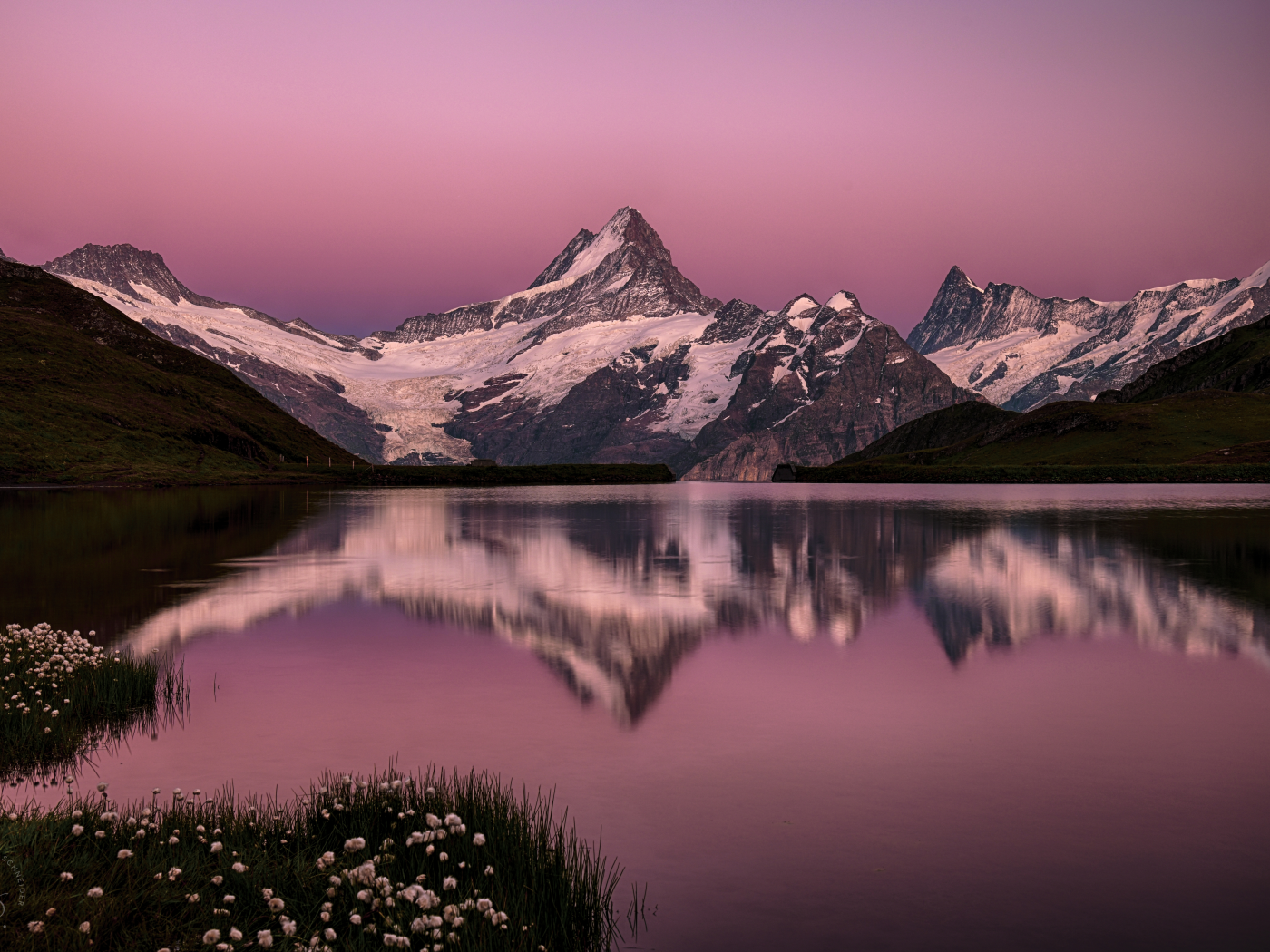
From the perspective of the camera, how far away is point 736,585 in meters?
47.3

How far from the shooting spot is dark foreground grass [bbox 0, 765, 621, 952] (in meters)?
10.8

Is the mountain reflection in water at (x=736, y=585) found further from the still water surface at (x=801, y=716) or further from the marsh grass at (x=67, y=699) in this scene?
the marsh grass at (x=67, y=699)

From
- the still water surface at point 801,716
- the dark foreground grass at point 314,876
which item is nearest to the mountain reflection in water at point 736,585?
the still water surface at point 801,716

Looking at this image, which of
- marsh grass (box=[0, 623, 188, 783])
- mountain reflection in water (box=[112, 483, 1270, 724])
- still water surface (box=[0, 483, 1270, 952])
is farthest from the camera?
mountain reflection in water (box=[112, 483, 1270, 724])

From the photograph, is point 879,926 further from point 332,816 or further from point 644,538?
point 644,538

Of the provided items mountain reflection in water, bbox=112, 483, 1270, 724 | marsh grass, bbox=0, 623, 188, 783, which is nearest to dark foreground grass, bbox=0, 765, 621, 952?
marsh grass, bbox=0, 623, 188, 783

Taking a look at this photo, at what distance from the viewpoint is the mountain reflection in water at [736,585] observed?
105 ft

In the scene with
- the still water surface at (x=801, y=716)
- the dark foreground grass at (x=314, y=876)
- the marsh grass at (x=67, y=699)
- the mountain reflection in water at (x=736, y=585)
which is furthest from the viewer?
the mountain reflection in water at (x=736, y=585)

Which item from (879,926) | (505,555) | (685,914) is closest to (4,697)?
(685,914)

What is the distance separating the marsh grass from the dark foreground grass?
207 inches

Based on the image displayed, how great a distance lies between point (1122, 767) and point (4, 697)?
22926 millimetres

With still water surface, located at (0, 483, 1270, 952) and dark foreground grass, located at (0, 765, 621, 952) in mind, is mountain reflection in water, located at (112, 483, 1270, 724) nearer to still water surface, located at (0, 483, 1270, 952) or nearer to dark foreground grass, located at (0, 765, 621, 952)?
still water surface, located at (0, 483, 1270, 952)

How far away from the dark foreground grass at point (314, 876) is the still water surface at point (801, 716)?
1.40 metres

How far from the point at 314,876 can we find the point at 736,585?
36.2 meters
